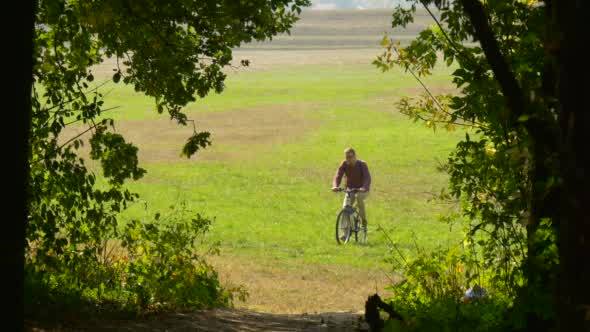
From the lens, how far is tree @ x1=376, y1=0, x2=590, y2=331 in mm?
3680

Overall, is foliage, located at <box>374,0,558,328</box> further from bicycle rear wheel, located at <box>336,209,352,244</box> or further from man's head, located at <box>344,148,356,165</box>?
bicycle rear wheel, located at <box>336,209,352,244</box>

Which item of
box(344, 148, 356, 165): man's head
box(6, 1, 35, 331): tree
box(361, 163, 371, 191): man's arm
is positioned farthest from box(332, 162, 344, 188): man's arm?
box(6, 1, 35, 331): tree

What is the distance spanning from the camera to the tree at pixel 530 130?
3.68 m

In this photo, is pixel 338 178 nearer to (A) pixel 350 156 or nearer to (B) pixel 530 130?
(A) pixel 350 156

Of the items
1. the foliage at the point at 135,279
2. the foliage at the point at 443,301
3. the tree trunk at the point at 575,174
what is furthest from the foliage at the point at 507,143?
the foliage at the point at 135,279

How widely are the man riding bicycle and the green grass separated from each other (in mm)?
882

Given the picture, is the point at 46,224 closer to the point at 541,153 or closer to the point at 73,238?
the point at 73,238

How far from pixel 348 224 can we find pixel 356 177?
3.32 feet

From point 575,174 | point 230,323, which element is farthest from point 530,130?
point 230,323

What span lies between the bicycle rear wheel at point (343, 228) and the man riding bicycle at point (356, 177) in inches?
12.0

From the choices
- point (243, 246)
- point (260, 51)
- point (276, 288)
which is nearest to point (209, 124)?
point (243, 246)

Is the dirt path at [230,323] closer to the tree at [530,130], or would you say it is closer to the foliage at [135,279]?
the foliage at [135,279]

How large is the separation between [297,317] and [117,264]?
2.09 metres

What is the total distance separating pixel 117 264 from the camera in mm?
10539
